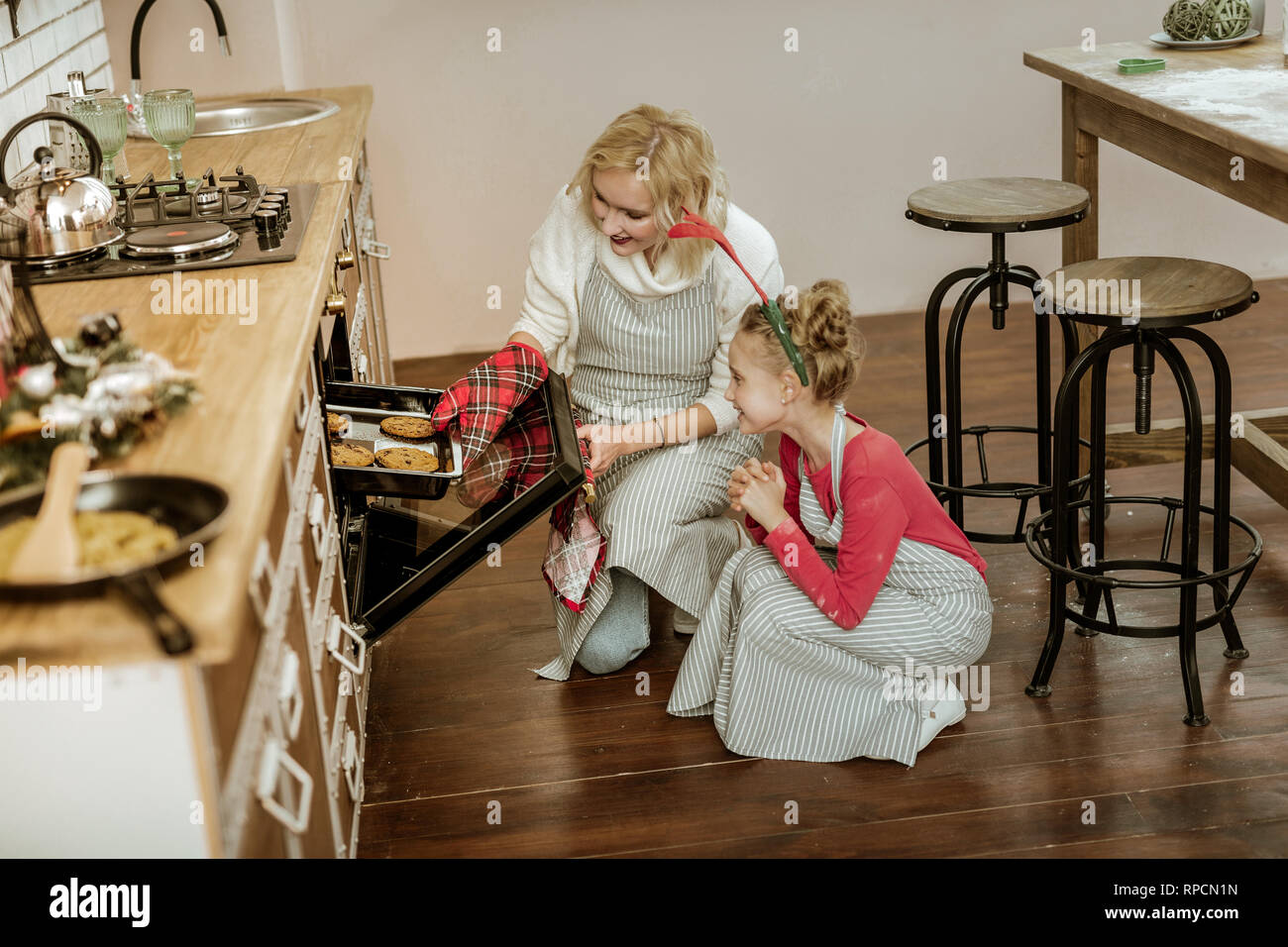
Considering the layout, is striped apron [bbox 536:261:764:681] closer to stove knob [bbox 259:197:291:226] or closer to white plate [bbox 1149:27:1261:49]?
stove knob [bbox 259:197:291:226]

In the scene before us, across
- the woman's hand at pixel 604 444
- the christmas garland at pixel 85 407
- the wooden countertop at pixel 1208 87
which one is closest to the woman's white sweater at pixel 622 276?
the woman's hand at pixel 604 444

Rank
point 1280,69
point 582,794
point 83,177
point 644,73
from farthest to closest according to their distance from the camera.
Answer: point 644,73 < point 1280,69 < point 582,794 < point 83,177

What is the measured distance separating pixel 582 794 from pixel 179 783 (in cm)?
115

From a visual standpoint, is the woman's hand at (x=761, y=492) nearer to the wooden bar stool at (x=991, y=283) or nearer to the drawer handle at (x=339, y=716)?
the wooden bar stool at (x=991, y=283)

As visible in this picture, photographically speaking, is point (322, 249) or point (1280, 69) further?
point (1280, 69)

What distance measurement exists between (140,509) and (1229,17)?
108 inches

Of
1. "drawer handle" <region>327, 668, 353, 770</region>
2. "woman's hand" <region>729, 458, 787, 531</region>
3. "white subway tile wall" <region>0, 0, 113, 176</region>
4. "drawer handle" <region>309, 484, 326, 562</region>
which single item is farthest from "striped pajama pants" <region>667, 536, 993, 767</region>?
"white subway tile wall" <region>0, 0, 113, 176</region>

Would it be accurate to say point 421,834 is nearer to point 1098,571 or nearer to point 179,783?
point 179,783

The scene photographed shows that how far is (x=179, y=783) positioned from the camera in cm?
115

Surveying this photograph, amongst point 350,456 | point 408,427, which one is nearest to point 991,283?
point 408,427

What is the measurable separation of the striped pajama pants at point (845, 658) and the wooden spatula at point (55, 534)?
4.36 ft

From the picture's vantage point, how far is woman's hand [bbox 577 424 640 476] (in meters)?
2.53

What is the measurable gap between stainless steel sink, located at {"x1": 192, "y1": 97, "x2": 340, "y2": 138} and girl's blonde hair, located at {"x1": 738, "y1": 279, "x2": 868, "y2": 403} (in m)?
1.74
